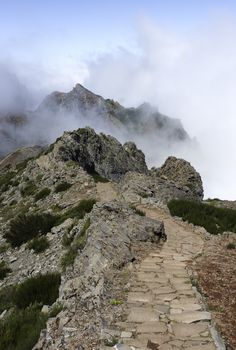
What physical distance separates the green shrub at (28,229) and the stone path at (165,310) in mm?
10962

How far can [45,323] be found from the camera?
12453 mm

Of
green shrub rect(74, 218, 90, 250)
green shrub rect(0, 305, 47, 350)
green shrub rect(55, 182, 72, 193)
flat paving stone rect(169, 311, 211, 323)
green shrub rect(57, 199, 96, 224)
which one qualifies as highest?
green shrub rect(55, 182, 72, 193)

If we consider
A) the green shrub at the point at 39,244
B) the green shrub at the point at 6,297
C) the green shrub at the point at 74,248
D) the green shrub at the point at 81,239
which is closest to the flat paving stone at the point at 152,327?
the green shrub at the point at 6,297

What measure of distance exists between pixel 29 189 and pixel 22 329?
3021 cm

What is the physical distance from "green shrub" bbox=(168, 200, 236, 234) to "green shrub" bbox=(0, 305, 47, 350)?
1330 cm

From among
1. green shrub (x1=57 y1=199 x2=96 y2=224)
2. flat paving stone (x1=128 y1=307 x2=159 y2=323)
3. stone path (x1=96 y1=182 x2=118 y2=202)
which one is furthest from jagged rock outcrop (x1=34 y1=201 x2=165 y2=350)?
stone path (x1=96 y1=182 x2=118 y2=202)

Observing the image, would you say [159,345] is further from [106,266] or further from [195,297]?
[106,266]

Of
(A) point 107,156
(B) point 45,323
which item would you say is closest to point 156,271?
(B) point 45,323

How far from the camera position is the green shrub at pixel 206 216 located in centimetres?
2640

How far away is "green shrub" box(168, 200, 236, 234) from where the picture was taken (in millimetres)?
26402

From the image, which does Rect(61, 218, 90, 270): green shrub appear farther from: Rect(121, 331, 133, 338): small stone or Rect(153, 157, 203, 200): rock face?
Rect(153, 157, 203, 200): rock face

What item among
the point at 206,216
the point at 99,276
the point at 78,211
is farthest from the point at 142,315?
the point at 206,216

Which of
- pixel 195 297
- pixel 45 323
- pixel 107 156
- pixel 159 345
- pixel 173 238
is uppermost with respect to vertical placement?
pixel 107 156

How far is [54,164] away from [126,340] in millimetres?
39154
